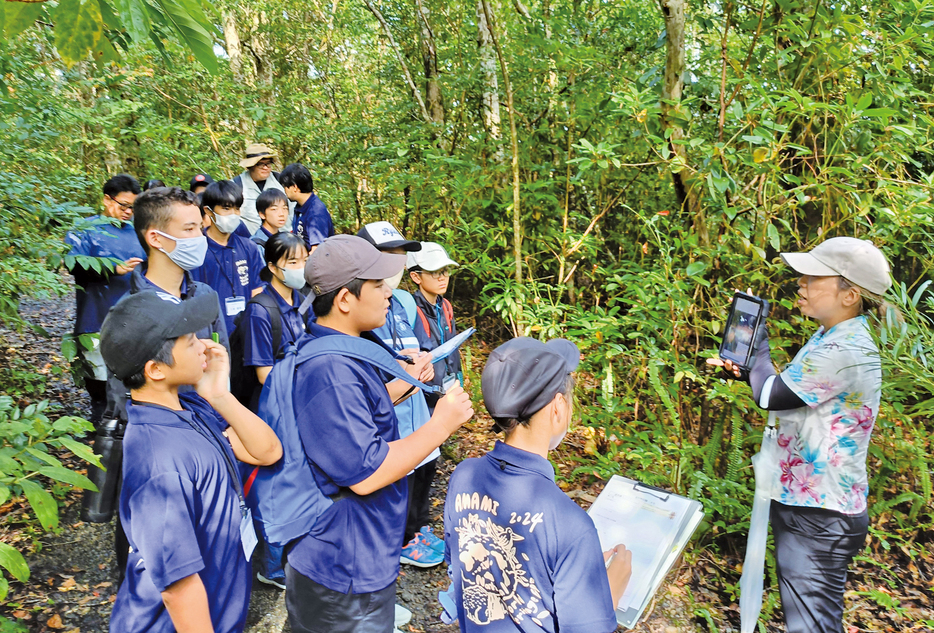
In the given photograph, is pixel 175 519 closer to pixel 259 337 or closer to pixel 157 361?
pixel 157 361

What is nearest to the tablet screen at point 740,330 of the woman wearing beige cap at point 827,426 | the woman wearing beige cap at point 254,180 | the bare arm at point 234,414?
the woman wearing beige cap at point 827,426

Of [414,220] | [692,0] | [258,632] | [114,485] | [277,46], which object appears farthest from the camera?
[277,46]

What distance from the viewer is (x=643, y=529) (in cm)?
205

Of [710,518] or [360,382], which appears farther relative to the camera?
[710,518]

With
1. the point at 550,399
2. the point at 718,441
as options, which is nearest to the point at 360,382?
the point at 550,399

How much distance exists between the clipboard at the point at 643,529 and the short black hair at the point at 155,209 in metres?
2.52

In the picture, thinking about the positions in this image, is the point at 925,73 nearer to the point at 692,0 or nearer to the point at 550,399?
the point at 692,0

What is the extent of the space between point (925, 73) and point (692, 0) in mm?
1843

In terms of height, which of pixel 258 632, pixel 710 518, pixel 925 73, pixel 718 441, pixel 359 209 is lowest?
pixel 258 632

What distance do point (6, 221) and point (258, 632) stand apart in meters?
2.83

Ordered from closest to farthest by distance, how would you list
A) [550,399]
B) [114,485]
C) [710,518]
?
[550,399]
[114,485]
[710,518]

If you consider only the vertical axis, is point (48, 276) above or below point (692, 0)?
below

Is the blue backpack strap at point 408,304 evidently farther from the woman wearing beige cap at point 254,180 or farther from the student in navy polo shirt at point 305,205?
the woman wearing beige cap at point 254,180

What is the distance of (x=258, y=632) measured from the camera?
3.35 metres
